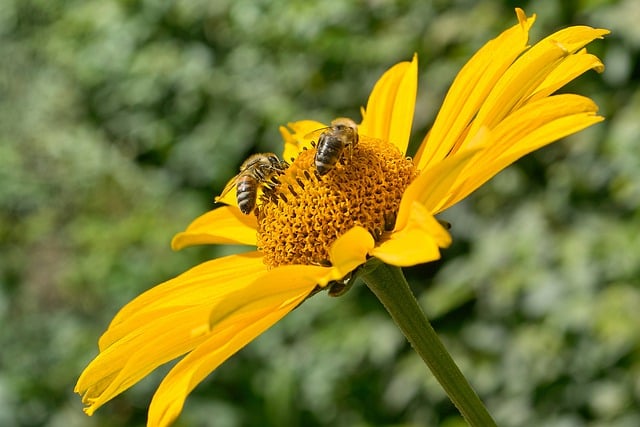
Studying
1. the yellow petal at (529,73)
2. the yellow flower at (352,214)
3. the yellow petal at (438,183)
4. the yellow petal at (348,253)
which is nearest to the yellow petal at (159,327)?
the yellow flower at (352,214)

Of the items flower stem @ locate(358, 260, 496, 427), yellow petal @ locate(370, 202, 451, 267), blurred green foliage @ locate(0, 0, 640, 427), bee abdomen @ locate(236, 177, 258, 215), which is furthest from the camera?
blurred green foliage @ locate(0, 0, 640, 427)

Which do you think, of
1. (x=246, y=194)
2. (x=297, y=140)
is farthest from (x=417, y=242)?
(x=297, y=140)

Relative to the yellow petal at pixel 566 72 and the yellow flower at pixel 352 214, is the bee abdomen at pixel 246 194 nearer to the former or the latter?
the yellow flower at pixel 352 214

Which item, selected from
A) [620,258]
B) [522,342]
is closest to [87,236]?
[522,342]

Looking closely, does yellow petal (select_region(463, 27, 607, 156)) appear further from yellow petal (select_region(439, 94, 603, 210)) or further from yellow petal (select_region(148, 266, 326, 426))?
yellow petal (select_region(148, 266, 326, 426))

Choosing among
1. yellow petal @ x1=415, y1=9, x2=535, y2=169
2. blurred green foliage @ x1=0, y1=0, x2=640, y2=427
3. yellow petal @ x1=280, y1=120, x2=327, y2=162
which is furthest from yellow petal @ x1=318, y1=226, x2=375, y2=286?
blurred green foliage @ x1=0, y1=0, x2=640, y2=427

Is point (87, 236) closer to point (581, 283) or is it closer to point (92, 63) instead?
point (92, 63)
